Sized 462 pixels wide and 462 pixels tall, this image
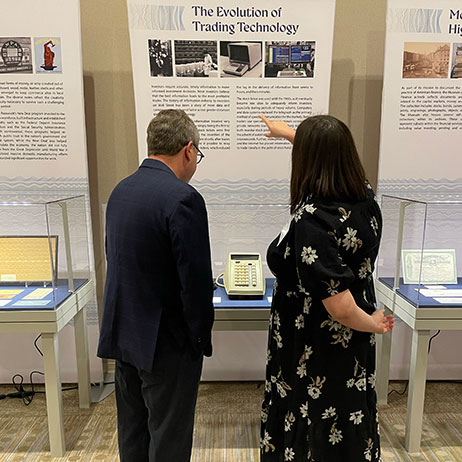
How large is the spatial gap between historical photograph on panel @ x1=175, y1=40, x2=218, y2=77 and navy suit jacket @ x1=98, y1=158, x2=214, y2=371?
1.13 meters

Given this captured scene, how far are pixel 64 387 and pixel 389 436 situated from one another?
206 cm

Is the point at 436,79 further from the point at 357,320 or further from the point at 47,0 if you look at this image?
the point at 47,0

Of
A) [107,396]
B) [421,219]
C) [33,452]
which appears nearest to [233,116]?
[421,219]

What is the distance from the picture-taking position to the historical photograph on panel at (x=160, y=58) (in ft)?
7.77

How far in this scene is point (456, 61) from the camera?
244cm

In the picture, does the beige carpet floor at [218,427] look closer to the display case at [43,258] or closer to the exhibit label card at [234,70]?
the display case at [43,258]

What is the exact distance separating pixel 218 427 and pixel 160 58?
2.12m

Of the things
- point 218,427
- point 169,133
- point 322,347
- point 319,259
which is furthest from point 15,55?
point 218,427

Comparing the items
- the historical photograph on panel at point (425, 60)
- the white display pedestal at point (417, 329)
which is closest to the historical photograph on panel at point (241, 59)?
the historical photograph on panel at point (425, 60)

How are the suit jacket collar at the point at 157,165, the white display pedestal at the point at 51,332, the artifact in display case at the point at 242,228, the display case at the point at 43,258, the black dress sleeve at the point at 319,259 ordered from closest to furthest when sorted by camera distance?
1. the black dress sleeve at the point at 319,259
2. the suit jacket collar at the point at 157,165
3. the white display pedestal at the point at 51,332
4. the display case at the point at 43,258
5. the artifact in display case at the point at 242,228

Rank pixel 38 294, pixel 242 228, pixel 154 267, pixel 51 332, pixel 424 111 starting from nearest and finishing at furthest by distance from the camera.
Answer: pixel 154 267 → pixel 51 332 → pixel 38 294 → pixel 424 111 → pixel 242 228

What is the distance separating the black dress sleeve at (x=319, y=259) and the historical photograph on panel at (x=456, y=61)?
5.68ft

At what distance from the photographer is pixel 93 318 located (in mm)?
2725

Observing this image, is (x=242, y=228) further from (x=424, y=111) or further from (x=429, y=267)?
(x=424, y=111)
